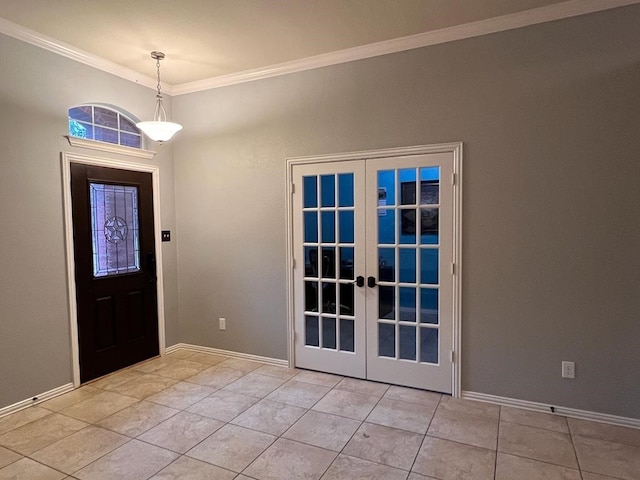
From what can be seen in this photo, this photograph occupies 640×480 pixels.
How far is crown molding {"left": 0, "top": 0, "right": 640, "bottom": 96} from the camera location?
2783 mm

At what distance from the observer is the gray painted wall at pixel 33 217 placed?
299 cm

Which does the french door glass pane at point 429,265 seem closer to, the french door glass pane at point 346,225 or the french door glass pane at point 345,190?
the french door glass pane at point 346,225

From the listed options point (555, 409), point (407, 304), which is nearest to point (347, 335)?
point (407, 304)

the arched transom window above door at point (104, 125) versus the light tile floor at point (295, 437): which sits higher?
the arched transom window above door at point (104, 125)

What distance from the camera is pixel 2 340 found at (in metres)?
2.97

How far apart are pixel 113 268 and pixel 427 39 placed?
3546 millimetres

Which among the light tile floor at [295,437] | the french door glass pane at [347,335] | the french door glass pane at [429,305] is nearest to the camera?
the light tile floor at [295,437]

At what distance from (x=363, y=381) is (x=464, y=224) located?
1.70 m

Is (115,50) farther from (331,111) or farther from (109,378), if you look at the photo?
(109,378)

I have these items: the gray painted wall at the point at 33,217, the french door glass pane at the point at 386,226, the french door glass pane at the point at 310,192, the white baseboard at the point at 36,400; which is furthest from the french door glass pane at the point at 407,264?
the white baseboard at the point at 36,400

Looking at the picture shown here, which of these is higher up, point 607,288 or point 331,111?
point 331,111

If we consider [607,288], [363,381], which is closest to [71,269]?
[363,381]

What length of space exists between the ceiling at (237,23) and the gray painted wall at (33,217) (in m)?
0.32

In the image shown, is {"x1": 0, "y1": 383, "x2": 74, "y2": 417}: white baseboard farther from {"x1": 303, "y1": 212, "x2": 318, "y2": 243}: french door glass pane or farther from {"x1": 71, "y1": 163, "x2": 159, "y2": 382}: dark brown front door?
{"x1": 303, "y1": 212, "x2": 318, "y2": 243}: french door glass pane
